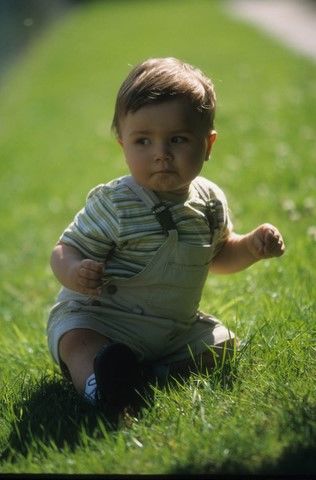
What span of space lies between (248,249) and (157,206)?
436 mm

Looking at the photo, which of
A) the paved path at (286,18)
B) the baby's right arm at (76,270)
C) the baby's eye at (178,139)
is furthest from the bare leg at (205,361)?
the paved path at (286,18)

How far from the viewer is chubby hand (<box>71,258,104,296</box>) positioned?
3359 millimetres

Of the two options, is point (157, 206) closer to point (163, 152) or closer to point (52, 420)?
point (163, 152)

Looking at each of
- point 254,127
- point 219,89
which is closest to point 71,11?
point 219,89

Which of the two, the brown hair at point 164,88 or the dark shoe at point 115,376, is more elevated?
the brown hair at point 164,88

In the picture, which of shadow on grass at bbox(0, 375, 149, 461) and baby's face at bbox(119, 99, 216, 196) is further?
baby's face at bbox(119, 99, 216, 196)

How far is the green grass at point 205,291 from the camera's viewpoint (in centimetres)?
297

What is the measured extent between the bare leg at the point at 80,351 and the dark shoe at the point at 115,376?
18cm

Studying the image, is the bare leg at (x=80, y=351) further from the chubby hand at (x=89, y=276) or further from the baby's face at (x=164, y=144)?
the baby's face at (x=164, y=144)

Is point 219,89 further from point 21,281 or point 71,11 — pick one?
point 71,11

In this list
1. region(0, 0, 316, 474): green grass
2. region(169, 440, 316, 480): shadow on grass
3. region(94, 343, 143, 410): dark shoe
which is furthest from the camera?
region(94, 343, 143, 410): dark shoe

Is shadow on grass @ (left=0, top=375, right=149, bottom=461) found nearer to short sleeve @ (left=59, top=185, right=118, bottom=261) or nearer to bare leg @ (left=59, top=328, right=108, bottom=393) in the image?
bare leg @ (left=59, top=328, right=108, bottom=393)

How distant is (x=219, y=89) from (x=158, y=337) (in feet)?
29.2

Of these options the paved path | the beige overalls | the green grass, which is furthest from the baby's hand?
the paved path
